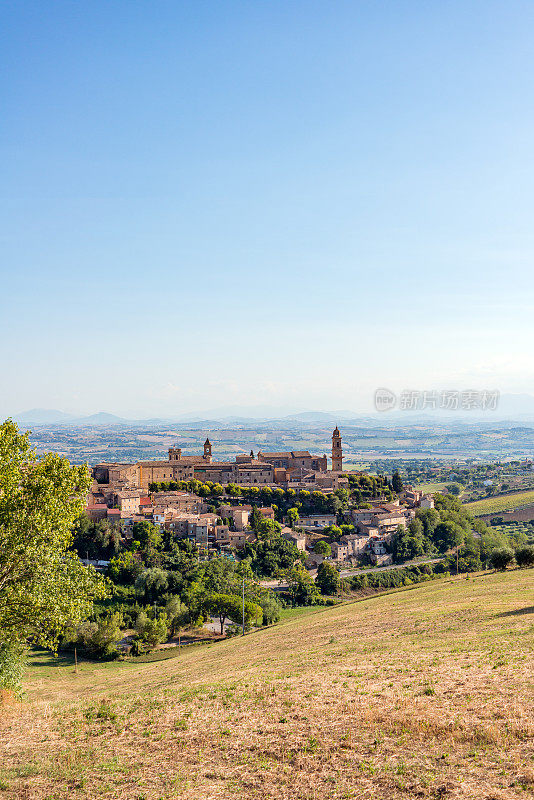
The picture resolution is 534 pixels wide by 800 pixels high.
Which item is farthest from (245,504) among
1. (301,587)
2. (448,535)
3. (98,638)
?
(98,638)

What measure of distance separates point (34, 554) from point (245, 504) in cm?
6795

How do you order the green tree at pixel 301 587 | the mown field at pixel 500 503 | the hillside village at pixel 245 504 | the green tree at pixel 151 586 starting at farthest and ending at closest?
the mown field at pixel 500 503 → the hillside village at pixel 245 504 → the green tree at pixel 301 587 → the green tree at pixel 151 586

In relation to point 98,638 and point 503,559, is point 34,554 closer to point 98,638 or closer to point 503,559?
point 98,638

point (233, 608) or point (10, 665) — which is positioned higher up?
point (10, 665)

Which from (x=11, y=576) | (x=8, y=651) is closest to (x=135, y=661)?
(x=8, y=651)

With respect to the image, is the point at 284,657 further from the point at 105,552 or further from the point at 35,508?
the point at 105,552

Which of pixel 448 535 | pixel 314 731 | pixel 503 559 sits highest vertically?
pixel 314 731

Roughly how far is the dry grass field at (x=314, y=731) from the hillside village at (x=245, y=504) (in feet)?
163

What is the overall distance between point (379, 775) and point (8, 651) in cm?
1316

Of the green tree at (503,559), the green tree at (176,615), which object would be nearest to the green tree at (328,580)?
the green tree at (176,615)

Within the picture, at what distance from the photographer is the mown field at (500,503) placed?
12519cm

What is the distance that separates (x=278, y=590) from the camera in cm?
6288

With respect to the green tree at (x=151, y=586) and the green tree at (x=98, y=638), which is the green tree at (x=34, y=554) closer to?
the green tree at (x=98, y=638)

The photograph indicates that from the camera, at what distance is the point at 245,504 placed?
3258 inches
